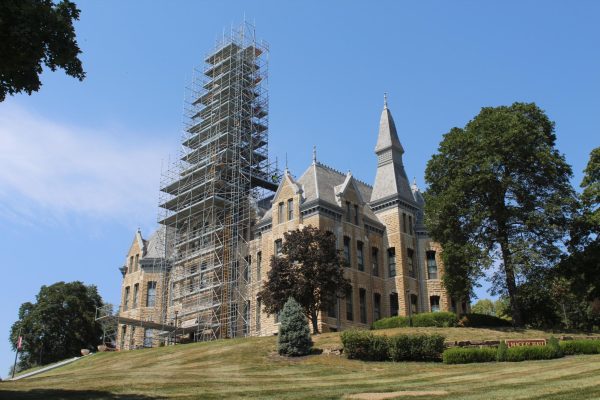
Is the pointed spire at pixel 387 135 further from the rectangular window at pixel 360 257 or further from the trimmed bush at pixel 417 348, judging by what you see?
the trimmed bush at pixel 417 348

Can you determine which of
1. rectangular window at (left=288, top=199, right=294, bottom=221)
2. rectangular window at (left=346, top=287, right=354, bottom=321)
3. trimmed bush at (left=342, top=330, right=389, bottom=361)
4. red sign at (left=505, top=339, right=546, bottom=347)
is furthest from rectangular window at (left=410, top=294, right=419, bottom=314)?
trimmed bush at (left=342, top=330, right=389, bottom=361)

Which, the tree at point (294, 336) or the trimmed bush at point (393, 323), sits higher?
the trimmed bush at point (393, 323)

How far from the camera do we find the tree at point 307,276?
40.1 metres

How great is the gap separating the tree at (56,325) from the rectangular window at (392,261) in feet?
112

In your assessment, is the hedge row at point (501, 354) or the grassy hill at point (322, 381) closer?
the grassy hill at point (322, 381)

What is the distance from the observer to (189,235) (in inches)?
2343

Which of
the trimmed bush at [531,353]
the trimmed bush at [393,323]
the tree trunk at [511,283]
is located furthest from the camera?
the trimmed bush at [393,323]

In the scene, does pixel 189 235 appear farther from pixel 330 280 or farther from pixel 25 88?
pixel 25 88

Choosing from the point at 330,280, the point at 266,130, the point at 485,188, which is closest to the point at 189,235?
the point at 266,130

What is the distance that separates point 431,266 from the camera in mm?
54500

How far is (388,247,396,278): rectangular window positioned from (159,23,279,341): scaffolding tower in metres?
12.0

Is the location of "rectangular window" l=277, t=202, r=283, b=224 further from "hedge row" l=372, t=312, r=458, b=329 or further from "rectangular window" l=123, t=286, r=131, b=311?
"rectangular window" l=123, t=286, r=131, b=311

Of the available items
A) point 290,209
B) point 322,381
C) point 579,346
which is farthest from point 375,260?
point 322,381

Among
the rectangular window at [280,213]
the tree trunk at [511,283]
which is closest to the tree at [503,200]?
the tree trunk at [511,283]
